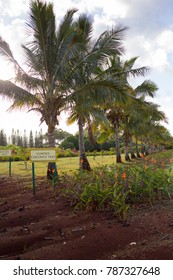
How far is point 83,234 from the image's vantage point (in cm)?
377

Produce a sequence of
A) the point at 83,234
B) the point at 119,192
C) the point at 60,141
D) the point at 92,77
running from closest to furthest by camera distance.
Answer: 1. the point at 83,234
2. the point at 119,192
3. the point at 92,77
4. the point at 60,141

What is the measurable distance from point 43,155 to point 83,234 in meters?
3.72

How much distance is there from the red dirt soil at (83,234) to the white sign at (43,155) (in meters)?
1.78

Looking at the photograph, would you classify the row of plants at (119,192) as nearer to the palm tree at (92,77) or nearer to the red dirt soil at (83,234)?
the red dirt soil at (83,234)

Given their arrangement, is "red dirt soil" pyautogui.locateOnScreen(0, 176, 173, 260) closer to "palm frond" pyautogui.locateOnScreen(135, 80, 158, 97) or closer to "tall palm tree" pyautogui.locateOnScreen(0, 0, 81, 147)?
"tall palm tree" pyautogui.locateOnScreen(0, 0, 81, 147)

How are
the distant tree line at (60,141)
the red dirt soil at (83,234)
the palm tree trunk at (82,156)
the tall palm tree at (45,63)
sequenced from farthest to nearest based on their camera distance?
the distant tree line at (60,141)
the palm tree trunk at (82,156)
the tall palm tree at (45,63)
the red dirt soil at (83,234)

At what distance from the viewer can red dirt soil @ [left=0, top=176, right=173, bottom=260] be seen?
3.14 metres

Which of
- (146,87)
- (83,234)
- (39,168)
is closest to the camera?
(83,234)

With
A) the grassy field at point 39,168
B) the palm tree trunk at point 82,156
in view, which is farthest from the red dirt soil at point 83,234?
the palm tree trunk at point 82,156

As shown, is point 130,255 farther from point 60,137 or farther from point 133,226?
point 60,137

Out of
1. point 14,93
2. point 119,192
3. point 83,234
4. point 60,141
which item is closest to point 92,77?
point 14,93

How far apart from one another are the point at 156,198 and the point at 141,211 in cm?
89

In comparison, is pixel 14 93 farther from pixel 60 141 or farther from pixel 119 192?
pixel 60 141

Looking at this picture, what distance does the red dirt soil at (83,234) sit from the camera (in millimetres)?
3137
